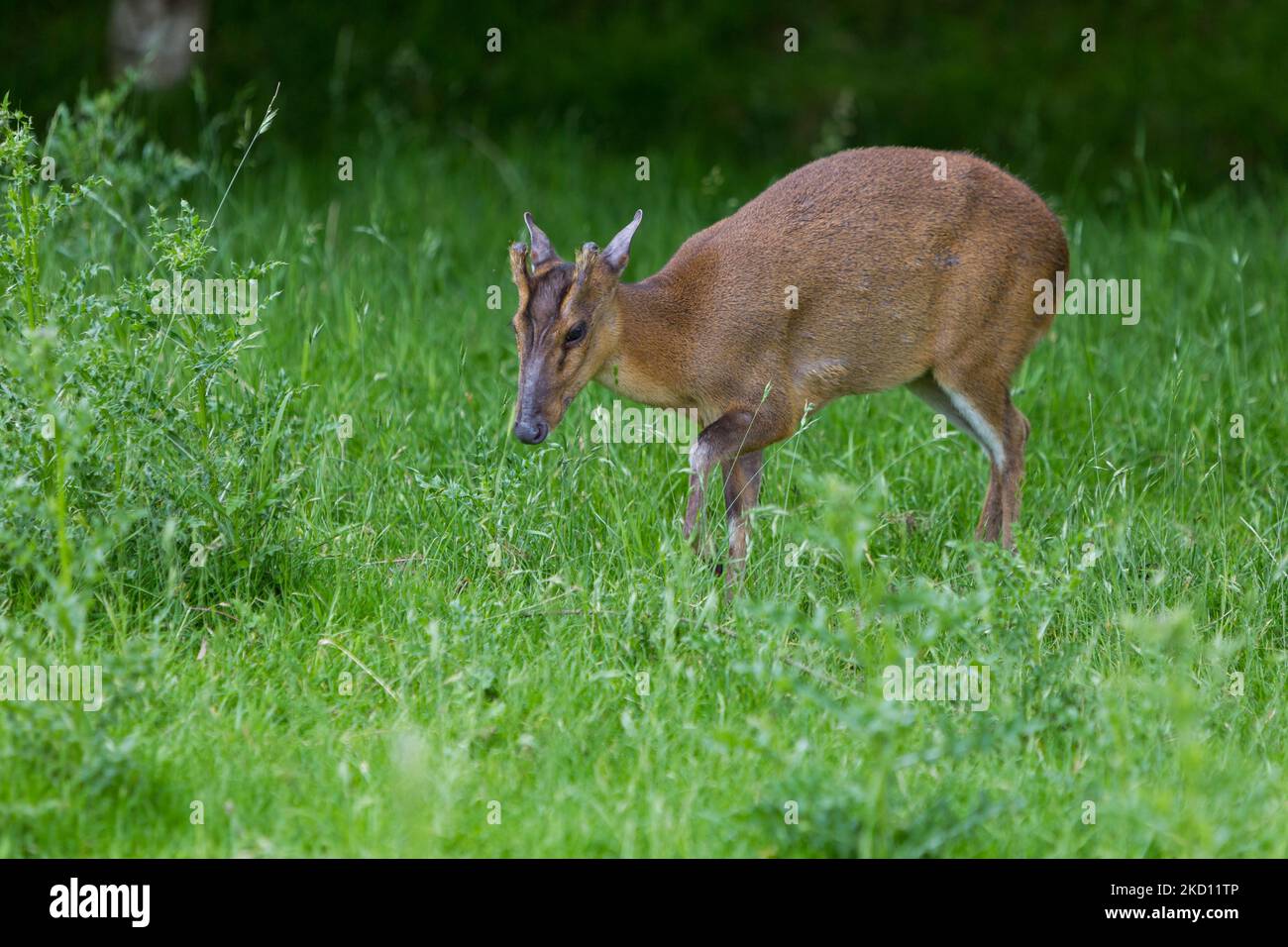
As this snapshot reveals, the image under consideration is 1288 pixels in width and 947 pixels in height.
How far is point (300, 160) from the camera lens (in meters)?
10.2

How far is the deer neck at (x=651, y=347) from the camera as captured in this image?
19.7 feet

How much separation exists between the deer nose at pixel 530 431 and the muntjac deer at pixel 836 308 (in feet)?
1.04

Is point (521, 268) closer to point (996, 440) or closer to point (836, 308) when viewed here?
point (836, 308)

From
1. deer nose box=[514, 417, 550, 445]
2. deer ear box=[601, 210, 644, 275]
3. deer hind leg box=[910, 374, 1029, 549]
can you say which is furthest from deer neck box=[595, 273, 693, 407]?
deer hind leg box=[910, 374, 1029, 549]

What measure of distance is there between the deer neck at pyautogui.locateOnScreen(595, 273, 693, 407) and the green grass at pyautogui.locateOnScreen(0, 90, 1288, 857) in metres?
0.30

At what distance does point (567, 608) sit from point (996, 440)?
210 cm

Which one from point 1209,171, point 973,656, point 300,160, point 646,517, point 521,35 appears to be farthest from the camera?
point 521,35

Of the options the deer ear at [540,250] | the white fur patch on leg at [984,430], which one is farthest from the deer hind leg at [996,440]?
the deer ear at [540,250]

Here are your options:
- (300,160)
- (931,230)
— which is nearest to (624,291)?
A: (931,230)

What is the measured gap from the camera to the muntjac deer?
6.08 m

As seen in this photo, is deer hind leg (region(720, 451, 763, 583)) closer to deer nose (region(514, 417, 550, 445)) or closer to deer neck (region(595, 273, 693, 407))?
deer neck (region(595, 273, 693, 407))

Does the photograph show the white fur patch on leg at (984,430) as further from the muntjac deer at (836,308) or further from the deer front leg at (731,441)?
the deer front leg at (731,441)
